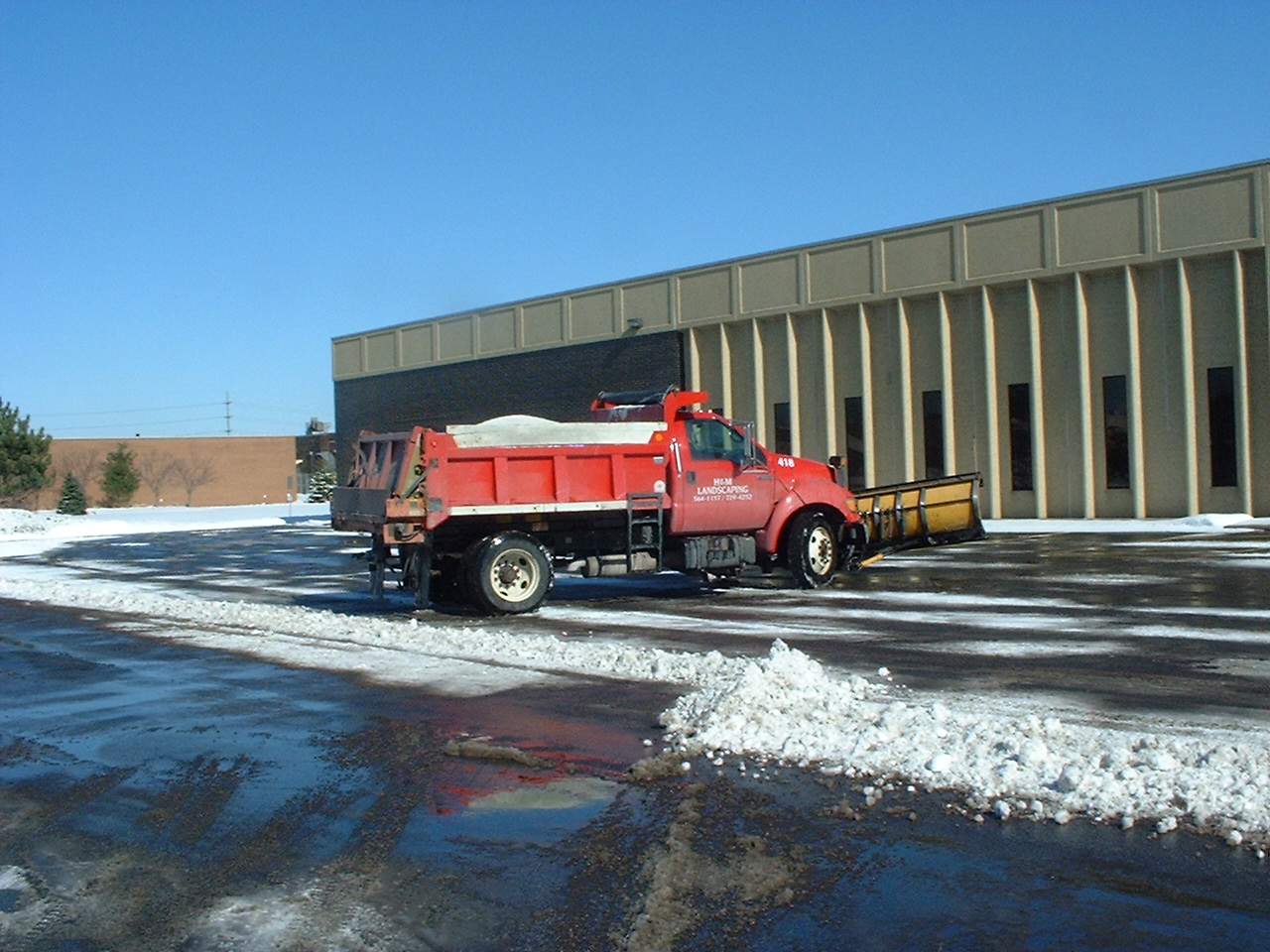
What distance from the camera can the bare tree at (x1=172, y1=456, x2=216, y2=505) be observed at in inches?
3647

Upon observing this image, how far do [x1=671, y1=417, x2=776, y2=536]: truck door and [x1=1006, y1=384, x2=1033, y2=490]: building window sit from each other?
17807mm

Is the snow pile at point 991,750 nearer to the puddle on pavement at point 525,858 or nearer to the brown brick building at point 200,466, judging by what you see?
the puddle on pavement at point 525,858

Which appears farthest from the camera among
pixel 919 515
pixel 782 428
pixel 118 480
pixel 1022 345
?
pixel 118 480

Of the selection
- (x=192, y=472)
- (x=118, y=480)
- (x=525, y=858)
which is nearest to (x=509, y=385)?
(x=525, y=858)

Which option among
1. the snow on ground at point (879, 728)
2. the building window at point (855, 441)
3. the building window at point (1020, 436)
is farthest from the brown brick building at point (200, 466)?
the snow on ground at point (879, 728)

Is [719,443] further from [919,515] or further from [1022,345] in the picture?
[1022,345]

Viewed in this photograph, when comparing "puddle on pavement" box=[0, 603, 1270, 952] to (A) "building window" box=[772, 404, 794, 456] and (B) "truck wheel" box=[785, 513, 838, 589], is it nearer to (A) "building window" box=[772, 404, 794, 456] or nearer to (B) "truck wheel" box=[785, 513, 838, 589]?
(B) "truck wheel" box=[785, 513, 838, 589]

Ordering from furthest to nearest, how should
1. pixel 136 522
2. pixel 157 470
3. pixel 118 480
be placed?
pixel 157 470
pixel 118 480
pixel 136 522

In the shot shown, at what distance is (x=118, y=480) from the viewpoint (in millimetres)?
82125

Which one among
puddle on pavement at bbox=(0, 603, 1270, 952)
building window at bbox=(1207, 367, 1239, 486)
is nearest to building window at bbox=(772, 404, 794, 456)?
building window at bbox=(1207, 367, 1239, 486)

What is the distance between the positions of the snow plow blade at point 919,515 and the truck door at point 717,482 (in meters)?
2.91

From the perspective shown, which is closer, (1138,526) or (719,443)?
(719,443)

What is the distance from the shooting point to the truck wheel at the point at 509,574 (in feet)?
51.1

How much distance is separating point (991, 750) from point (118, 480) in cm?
8252
